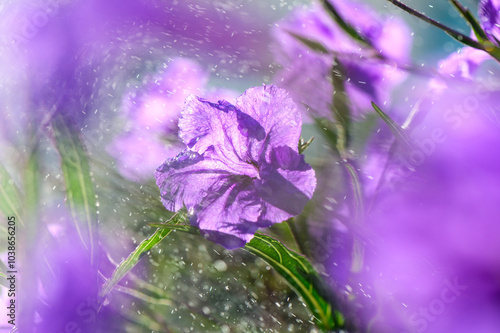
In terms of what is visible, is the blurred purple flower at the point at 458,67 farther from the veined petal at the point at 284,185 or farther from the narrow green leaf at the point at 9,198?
the narrow green leaf at the point at 9,198

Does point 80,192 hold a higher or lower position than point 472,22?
lower

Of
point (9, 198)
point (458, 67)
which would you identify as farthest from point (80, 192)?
point (458, 67)

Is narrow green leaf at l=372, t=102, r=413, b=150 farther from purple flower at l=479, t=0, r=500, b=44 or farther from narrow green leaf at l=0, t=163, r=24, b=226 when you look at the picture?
narrow green leaf at l=0, t=163, r=24, b=226

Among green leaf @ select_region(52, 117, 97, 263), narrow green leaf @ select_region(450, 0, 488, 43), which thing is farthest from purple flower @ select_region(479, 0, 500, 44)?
green leaf @ select_region(52, 117, 97, 263)

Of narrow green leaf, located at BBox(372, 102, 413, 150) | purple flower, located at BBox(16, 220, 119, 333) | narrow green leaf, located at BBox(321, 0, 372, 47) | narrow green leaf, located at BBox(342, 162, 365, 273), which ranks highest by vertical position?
narrow green leaf, located at BBox(321, 0, 372, 47)

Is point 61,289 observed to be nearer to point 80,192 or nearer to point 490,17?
point 80,192
